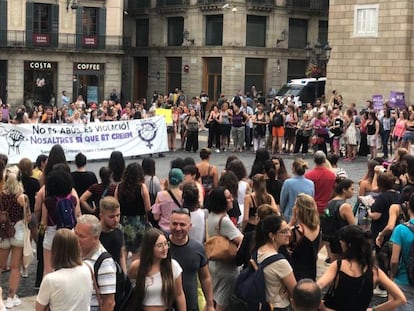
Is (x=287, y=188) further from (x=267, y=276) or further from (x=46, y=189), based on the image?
(x=267, y=276)

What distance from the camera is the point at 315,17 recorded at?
175 ft

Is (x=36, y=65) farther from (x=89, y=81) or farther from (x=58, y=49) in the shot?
(x=89, y=81)

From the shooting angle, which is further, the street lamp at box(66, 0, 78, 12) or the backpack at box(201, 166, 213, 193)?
the street lamp at box(66, 0, 78, 12)

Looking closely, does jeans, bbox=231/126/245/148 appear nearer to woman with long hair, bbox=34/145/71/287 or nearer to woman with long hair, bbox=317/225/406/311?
woman with long hair, bbox=34/145/71/287

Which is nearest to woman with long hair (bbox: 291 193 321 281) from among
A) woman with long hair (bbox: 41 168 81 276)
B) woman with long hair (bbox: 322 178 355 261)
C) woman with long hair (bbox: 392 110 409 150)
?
woman with long hair (bbox: 322 178 355 261)

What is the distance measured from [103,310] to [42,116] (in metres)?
20.3

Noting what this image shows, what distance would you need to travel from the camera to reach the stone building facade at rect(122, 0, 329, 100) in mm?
49875

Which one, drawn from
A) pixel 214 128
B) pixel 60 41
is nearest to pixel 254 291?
pixel 214 128

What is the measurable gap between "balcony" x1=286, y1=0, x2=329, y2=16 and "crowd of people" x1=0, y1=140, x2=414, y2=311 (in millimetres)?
41816

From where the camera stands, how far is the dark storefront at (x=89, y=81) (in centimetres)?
4888

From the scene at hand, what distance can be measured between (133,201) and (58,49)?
133 ft

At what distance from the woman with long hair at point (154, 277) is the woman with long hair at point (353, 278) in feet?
3.78

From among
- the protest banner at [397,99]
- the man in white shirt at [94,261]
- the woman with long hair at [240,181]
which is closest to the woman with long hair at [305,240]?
the man in white shirt at [94,261]

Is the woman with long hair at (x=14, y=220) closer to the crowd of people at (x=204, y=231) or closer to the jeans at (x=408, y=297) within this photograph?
the crowd of people at (x=204, y=231)
